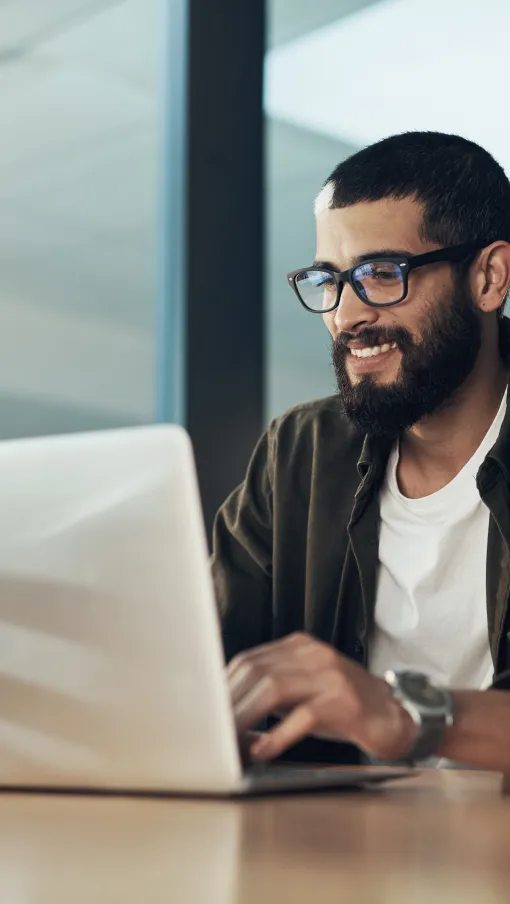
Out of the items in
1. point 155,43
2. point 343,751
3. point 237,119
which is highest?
point 155,43

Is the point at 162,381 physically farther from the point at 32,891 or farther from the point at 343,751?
the point at 32,891

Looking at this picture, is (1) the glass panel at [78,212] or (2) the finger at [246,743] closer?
(2) the finger at [246,743]

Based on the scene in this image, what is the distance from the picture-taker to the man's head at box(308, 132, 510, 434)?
1.94 metres

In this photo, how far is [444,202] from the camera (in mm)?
1976

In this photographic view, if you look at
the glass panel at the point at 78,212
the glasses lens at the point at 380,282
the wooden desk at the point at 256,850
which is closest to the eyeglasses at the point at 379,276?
the glasses lens at the point at 380,282

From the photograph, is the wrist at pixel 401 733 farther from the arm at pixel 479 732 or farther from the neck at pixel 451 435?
the neck at pixel 451 435

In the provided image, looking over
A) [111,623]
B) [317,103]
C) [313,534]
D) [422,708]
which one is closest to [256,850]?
[111,623]

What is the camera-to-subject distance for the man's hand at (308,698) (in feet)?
3.29

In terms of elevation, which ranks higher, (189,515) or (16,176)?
(16,176)

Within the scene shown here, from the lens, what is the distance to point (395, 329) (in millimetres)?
1958

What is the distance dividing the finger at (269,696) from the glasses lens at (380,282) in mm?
1003

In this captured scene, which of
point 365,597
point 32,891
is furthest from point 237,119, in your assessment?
point 32,891

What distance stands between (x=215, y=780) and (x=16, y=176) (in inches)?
93.0

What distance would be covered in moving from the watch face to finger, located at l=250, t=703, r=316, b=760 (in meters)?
0.13
